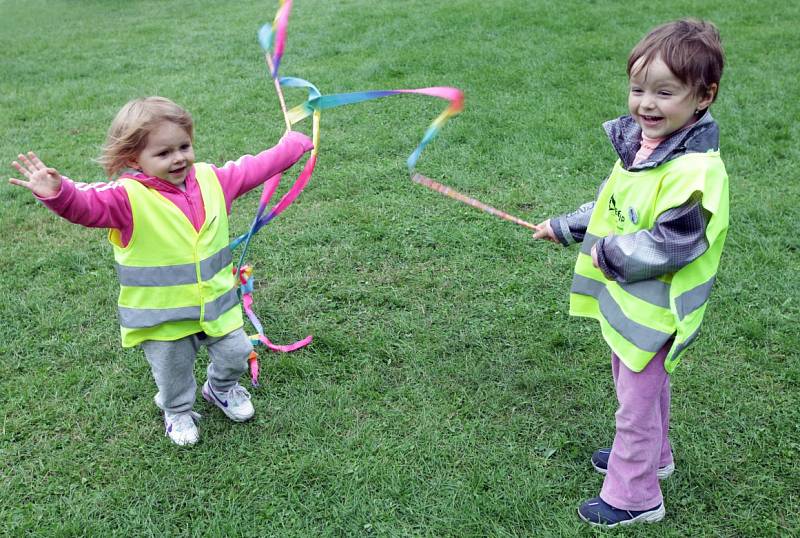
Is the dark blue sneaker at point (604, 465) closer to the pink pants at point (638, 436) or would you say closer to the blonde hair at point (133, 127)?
the pink pants at point (638, 436)

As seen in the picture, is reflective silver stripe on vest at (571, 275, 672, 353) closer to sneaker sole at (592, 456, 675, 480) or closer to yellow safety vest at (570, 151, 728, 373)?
yellow safety vest at (570, 151, 728, 373)

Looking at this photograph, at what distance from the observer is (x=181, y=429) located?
10.2 ft

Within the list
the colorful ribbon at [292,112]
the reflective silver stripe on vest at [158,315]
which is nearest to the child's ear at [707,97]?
the colorful ribbon at [292,112]

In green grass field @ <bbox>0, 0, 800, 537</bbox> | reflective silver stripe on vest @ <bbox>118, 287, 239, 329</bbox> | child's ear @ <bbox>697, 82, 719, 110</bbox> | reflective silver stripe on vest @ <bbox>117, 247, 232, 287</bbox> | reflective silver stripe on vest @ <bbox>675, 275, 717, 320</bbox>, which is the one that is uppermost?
child's ear @ <bbox>697, 82, 719, 110</bbox>

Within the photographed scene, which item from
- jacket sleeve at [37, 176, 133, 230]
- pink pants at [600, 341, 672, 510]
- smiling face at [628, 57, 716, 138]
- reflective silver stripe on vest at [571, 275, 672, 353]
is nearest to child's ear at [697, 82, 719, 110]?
smiling face at [628, 57, 716, 138]

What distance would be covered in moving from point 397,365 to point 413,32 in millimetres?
6915

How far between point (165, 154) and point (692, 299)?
76.8 inches

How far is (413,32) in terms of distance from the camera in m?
9.47

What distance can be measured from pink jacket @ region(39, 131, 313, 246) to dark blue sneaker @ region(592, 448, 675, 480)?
1.78 metres

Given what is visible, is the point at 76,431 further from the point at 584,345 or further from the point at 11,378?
the point at 584,345

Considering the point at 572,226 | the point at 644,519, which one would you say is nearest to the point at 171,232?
the point at 572,226

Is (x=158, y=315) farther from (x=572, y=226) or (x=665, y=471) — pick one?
(x=665, y=471)

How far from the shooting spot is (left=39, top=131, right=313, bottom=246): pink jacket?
2.48 metres

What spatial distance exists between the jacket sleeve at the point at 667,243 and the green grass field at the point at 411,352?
106 centimetres
